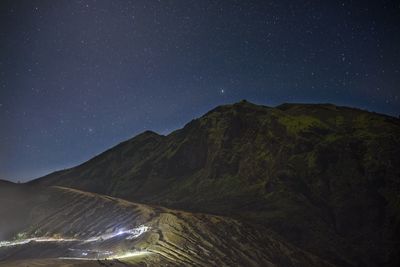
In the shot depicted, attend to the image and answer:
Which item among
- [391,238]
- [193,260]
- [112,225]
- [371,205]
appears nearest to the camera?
[193,260]

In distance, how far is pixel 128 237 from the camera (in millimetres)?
105375

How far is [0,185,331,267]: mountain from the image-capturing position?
93.2 metres

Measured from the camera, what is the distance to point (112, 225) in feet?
404

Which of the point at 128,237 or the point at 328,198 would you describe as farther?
the point at 328,198

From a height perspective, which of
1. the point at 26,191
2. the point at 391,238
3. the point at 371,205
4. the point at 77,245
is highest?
the point at 26,191

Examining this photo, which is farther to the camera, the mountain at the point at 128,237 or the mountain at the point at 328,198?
the mountain at the point at 328,198

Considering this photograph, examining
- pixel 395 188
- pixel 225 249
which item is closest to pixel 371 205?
pixel 395 188

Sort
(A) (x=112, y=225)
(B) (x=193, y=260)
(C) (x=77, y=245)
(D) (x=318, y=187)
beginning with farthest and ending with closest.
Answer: (D) (x=318, y=187), (A) (x=112, y=225), (C) (x=77, y=245), (B) (x=193, y=260)

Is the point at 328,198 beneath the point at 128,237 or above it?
beneath

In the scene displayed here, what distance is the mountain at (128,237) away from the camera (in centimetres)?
9325

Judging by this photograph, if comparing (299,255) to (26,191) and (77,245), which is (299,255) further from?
(26,191)

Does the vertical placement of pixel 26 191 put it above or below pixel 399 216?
above

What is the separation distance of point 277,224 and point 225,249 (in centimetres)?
4791

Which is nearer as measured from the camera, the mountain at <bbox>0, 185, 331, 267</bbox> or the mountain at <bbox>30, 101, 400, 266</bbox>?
the mountain at <bbox>0, 185, 331, 267</bbox>
